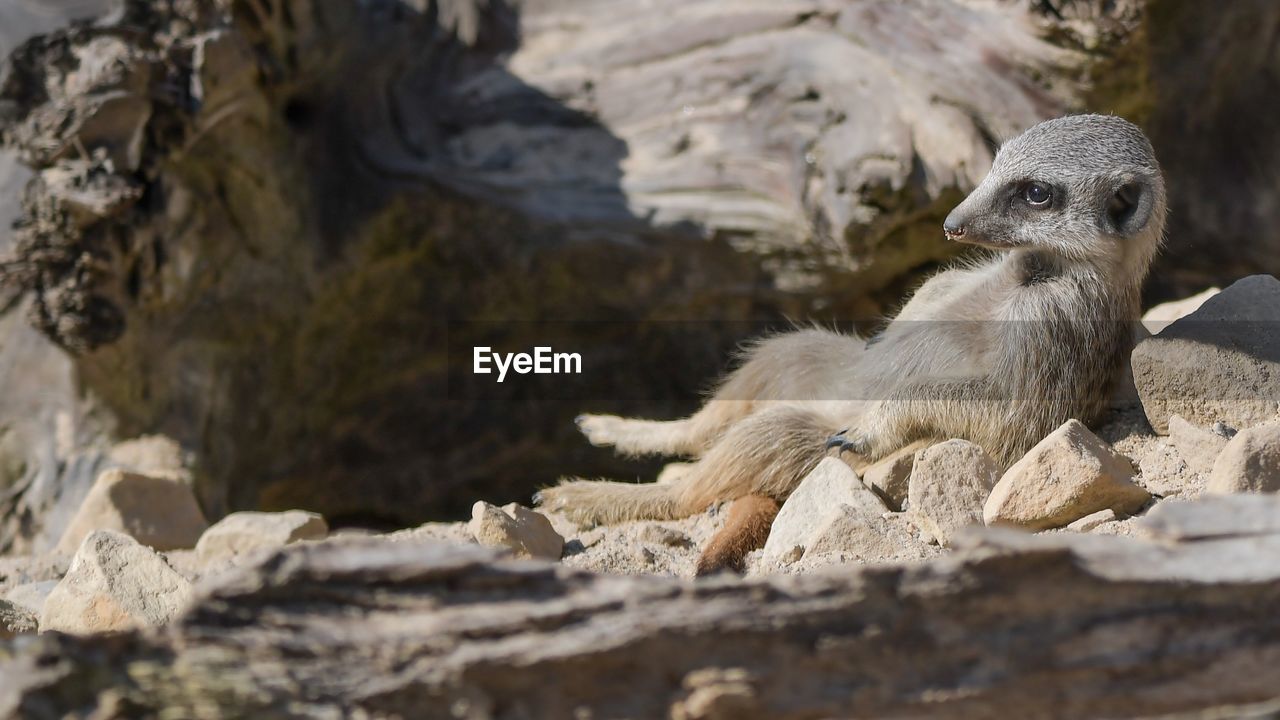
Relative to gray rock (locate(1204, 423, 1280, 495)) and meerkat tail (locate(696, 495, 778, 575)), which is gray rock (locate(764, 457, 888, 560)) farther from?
gray rock (locate(1204, 423, 1280, 495))

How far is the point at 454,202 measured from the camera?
4945mm

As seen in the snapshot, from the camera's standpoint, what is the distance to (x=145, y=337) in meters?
4.42

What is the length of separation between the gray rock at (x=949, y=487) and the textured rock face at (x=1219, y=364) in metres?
0.43

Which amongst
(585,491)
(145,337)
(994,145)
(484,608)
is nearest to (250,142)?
(145,337)

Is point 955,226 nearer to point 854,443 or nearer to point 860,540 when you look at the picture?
point 854,443

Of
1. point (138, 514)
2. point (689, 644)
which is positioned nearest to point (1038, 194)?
point (689, 644)

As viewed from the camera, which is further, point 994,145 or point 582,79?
point 582,79

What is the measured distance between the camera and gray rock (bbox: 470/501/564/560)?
264cm

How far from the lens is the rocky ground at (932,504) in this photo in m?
2.35

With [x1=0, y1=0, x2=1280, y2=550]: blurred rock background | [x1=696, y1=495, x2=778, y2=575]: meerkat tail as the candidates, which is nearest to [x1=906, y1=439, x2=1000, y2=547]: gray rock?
[x1=696, y1=495, x2=778, y2=575]: meerkat tail

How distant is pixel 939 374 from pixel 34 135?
9.46 feet

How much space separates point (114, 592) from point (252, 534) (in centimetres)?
67

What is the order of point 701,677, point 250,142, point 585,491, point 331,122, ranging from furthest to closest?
point 331,122, point 250,142, point 585,491, point 701,677

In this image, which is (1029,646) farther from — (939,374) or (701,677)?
(939,374)
